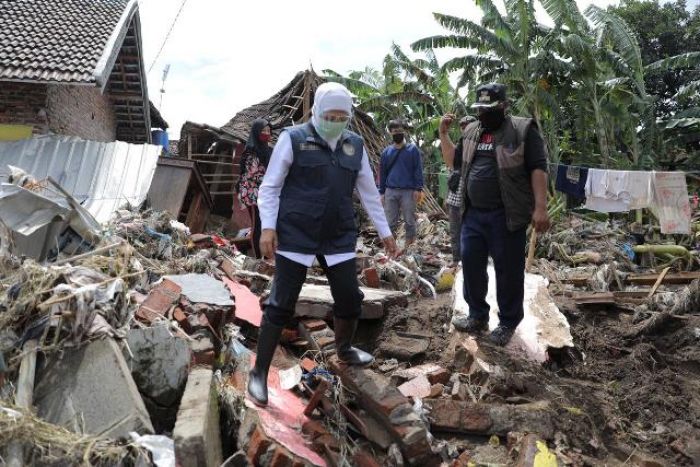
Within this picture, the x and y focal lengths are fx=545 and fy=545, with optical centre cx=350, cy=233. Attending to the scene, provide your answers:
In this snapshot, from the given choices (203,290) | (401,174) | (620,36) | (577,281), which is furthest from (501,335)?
(620,36)

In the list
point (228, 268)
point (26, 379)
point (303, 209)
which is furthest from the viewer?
point (228, 268)

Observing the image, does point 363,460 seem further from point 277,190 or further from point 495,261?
point 495,261

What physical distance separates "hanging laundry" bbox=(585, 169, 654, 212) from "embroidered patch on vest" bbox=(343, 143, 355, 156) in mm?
8773

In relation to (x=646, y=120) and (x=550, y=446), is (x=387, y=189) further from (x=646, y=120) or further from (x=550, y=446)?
(x=646, y=120)

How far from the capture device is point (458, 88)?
1741 cm

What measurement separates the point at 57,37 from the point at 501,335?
1128 centimetres

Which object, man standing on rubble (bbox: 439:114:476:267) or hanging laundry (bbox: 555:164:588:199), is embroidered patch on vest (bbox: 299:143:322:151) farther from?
hanging laundry (bbox: 555:164:588:199)

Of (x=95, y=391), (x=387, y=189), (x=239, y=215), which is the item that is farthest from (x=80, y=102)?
(x=95, y=391)

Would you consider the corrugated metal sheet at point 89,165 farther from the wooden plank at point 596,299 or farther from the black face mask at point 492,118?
the wooden plank at point 596,299

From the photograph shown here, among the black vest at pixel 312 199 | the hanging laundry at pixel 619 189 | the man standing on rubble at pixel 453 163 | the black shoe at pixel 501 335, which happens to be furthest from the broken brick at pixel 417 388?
the hanging laundry at pixel 619 189

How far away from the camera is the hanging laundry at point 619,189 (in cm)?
1040

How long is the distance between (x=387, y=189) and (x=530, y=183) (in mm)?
3827

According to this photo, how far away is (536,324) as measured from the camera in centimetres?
446

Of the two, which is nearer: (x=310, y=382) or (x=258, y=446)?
(x=258, y=446)
